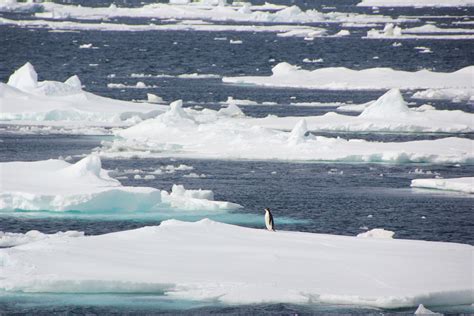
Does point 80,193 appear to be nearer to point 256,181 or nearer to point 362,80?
point 256,181

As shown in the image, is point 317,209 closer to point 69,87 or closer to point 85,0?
point 69,87

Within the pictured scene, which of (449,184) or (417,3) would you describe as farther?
(417,3)

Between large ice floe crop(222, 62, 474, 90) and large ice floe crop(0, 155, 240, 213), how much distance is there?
1257 inches

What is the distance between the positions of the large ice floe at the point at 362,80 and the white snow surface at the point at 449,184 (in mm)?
26284

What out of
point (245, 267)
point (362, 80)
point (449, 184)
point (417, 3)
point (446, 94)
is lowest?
point (417, 3)

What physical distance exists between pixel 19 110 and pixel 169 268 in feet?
81.0

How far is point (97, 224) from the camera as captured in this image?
2280 centimetres

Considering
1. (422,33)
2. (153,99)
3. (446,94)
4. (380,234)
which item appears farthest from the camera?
(422,33)

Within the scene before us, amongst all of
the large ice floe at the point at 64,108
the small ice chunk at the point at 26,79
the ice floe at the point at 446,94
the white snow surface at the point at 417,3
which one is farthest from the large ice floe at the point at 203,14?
the large ice floe at the point at 64,108

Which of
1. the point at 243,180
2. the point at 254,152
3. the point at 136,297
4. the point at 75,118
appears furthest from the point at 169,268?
the point at 75,118

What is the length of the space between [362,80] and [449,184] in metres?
30.7

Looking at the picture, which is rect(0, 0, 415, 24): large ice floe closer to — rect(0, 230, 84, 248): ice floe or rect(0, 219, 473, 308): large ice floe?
rect(0, 230, 84, 248): ice floe

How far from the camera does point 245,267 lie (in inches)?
669

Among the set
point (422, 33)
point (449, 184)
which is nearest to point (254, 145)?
point (449, 184)
